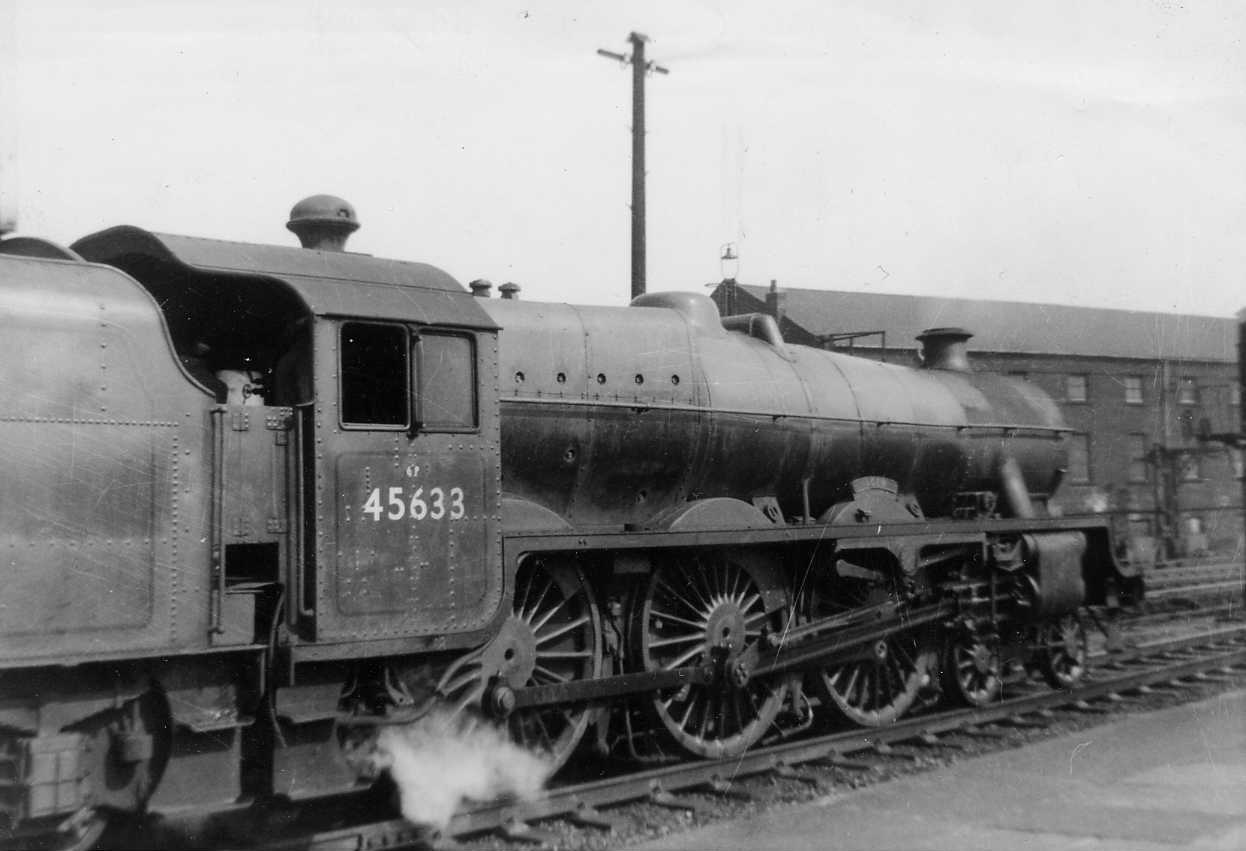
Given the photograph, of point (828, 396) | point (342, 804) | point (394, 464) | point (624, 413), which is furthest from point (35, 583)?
point (828, 396)

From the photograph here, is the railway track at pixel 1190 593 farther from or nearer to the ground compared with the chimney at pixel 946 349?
nearer to the ground

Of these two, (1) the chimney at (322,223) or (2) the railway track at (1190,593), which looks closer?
(1) the chimney at (322,223)

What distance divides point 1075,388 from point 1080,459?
2660 mm

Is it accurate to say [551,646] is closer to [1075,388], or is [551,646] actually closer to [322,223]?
[322,223]

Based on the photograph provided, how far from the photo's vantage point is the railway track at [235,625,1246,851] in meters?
6.46

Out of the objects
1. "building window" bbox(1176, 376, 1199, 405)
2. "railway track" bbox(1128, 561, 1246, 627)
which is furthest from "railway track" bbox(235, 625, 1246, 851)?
"building window" bbox(1176, 376, 1199, 405)

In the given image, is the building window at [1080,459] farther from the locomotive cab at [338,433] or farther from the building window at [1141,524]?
the locomotive cab at [338,433]

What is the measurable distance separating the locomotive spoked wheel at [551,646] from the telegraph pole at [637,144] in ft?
30.9

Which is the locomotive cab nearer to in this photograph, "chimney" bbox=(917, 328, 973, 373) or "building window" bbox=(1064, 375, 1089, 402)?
"chimney" bbox=(917, 328, 973, 373)

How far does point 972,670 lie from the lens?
1092cm

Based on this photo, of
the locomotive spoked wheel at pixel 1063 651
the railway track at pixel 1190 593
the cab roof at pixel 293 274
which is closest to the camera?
the cab roof at pixel 293 274

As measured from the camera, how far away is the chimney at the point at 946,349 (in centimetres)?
1240

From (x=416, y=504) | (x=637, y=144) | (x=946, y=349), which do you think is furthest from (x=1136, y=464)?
(x=416, y=504)

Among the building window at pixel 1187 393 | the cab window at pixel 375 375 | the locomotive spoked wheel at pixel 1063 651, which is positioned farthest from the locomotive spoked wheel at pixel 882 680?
the building window at pixel 1187 393
